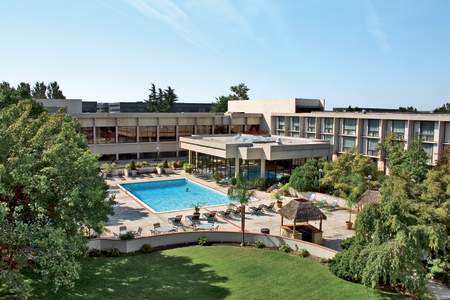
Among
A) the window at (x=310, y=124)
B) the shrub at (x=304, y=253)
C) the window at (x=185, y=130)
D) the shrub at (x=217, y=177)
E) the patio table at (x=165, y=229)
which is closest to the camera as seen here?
the shrub at (x=304, y=253)

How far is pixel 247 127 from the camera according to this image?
62.3 meters

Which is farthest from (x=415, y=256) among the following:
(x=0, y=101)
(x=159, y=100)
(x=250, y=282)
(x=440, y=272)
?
(x=159, y=100)

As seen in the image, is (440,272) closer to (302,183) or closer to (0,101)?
(302,183)

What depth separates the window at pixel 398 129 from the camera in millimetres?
40344

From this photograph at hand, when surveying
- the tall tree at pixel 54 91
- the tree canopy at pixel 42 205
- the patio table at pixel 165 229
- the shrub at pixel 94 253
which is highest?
the tall tree at pixel 54 91

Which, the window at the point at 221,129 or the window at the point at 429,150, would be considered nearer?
the window at the point at 429,150

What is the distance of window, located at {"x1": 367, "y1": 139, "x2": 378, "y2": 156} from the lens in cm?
4325

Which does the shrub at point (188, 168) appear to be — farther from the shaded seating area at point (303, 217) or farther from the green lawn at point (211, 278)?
the green lawn at point (211, 278)

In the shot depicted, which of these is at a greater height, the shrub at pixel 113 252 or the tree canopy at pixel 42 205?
the tree canopy at pixel 42 205

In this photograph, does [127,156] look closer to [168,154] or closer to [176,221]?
[168,154]

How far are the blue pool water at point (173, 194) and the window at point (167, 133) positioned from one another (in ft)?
44.8

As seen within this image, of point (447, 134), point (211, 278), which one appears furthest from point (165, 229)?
point (447, 134)

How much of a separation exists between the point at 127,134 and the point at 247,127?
18.9 m

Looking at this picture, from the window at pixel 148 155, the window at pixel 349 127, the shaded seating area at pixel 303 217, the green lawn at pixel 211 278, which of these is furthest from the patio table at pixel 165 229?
the window at pixel 148 155
